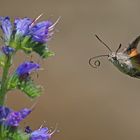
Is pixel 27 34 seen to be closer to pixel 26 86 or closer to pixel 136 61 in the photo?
pixel 26 86

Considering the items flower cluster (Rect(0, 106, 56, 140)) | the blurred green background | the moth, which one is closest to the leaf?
flower cluster (Rect(0, 106, 56, 140))

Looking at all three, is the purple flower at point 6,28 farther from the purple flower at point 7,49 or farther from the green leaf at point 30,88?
the green leaf at point 30,88

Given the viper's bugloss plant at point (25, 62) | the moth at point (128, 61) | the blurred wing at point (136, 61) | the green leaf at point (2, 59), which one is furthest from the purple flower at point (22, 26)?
the blurred wing at point (136, 61)

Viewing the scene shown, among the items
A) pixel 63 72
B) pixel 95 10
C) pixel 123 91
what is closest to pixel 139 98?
pixel 123 91

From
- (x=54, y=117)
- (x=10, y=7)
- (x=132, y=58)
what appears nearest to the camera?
(x=132, y=58)

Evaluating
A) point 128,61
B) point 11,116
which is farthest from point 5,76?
point 128,61

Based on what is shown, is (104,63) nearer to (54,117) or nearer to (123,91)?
(123,91)
